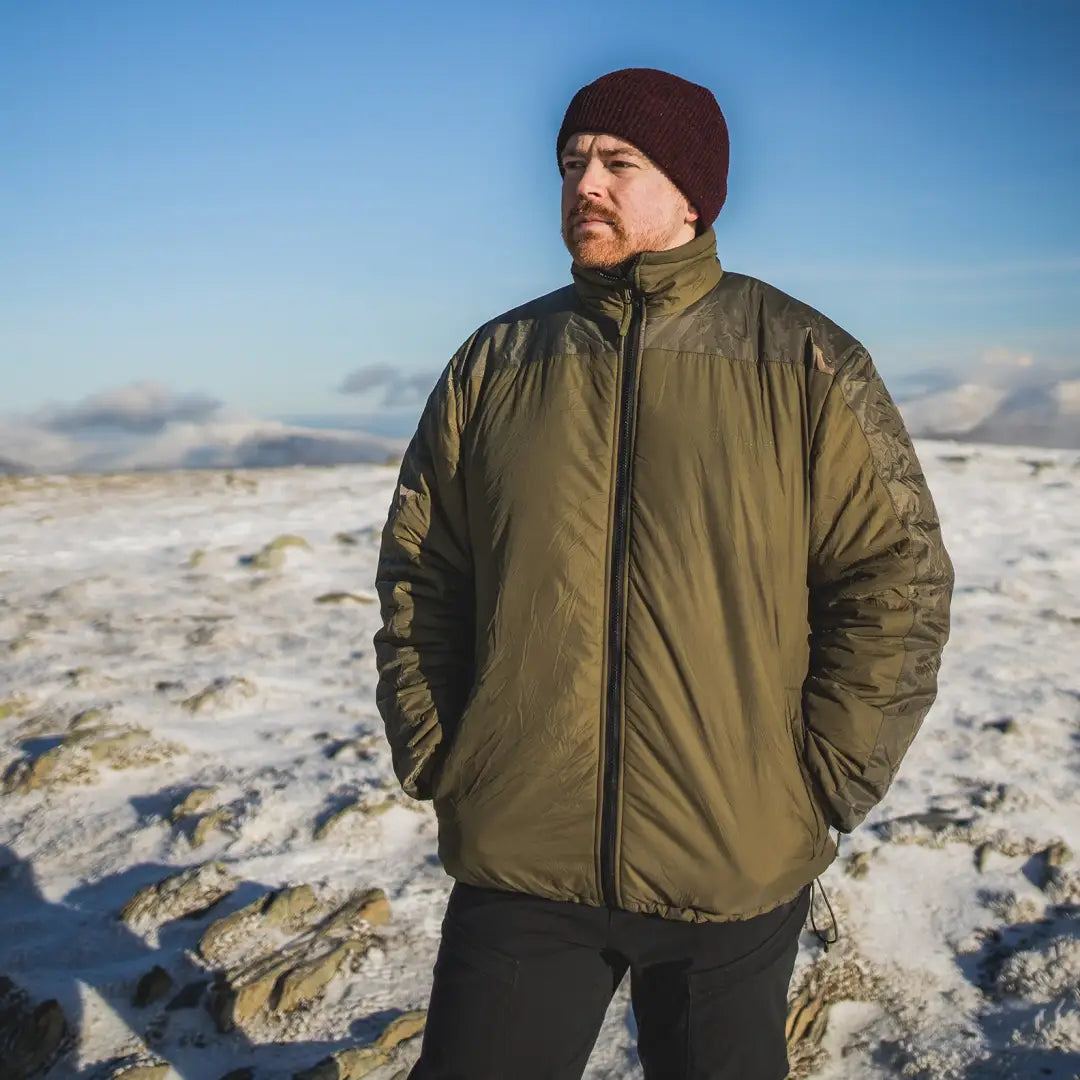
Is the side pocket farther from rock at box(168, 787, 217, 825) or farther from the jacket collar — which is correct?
rock at box(168, 787, 217, 825)

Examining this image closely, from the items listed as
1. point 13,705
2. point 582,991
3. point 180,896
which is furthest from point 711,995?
point 13,705

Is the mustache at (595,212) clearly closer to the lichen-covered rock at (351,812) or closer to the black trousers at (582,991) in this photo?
the black trousers at (582,991)

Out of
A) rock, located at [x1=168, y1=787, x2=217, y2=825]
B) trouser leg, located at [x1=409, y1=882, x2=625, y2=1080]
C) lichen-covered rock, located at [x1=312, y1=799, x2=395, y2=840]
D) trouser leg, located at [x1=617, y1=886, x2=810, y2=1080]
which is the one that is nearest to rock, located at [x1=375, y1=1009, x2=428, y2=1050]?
lichen-covered rock, located at [x1=312, y1=799, x2=395, y2=840]

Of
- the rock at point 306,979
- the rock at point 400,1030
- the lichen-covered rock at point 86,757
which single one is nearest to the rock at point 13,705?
the lichen-covered rock at point 86,757

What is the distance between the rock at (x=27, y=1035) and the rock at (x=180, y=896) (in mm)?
551

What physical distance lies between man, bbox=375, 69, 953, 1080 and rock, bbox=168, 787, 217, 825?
9.54ft

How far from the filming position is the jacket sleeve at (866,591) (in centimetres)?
210

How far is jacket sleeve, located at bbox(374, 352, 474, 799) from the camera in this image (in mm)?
2287

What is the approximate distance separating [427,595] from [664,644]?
559mm

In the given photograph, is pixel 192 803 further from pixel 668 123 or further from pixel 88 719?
pixel 668 123

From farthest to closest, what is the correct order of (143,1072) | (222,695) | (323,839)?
(222,695) → (323,839) → (143,1072)

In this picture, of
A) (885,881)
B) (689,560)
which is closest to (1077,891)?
(885,881)

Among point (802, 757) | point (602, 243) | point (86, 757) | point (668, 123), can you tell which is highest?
point (668, 123)

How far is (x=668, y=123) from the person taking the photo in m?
2.21
